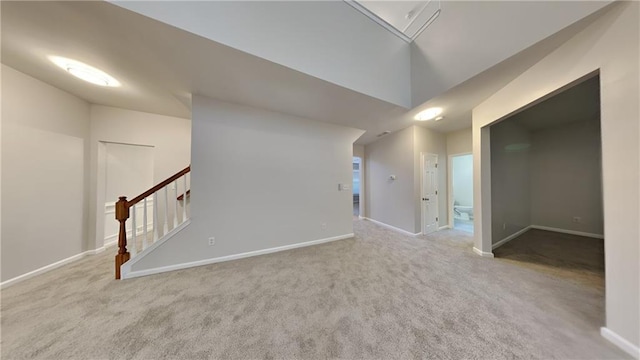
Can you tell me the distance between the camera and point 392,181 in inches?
186

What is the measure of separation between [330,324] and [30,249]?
390 cm

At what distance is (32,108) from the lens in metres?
2.33

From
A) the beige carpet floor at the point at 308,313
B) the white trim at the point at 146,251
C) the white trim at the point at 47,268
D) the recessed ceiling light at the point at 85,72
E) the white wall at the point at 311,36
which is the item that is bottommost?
the beige carpet floor at the point at 308,313

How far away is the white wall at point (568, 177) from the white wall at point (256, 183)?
553 cm

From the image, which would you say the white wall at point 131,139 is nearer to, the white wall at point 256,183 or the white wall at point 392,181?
the white wall at point 256,183

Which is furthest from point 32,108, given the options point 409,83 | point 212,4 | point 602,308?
point 602,308

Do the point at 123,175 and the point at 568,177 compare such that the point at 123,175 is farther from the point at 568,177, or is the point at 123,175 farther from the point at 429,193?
the point at 568,177

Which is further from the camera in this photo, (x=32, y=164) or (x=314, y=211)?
(x=314, y=211)

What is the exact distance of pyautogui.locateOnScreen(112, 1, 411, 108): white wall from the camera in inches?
67.6

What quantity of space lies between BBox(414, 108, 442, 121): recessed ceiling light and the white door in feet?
3.15

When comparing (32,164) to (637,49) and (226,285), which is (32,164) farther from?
(637,49)

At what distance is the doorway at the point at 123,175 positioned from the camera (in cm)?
355

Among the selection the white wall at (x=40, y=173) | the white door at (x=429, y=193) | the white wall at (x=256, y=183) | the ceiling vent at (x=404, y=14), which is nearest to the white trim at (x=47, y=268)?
the white wall at (x=40, y=173)

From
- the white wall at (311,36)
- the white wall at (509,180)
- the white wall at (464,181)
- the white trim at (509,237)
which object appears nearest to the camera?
the white wall at (311,36)
